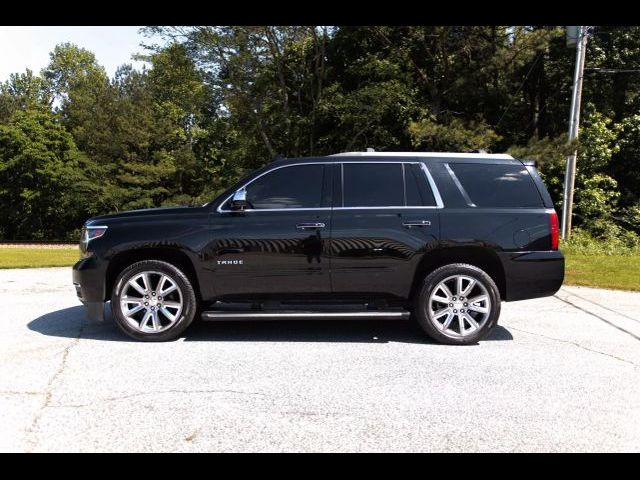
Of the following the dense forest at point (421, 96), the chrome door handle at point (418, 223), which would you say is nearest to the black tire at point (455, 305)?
the chrome door handle at point (418, 223)

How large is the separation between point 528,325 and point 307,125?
19.6 m

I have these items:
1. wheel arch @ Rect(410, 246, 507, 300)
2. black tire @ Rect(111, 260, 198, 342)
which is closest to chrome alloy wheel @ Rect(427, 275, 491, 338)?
wheel arch @ Rect(410, 246, 507, 300)

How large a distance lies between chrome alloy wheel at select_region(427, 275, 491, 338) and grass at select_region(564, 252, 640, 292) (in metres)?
5.24

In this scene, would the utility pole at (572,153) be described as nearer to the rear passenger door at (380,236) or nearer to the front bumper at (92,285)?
the rear passenger door at (380,236)

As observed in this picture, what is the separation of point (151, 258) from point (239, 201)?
1140 mm

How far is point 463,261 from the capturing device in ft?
19.6

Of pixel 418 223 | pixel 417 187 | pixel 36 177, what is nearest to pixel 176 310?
pixel 418 223

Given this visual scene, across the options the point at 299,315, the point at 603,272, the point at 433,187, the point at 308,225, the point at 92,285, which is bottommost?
the point at 603,272

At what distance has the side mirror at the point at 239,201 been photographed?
5.79 meters

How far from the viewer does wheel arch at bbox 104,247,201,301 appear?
587cm

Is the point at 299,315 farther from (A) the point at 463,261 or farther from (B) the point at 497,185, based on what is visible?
(B) the point at 497,185

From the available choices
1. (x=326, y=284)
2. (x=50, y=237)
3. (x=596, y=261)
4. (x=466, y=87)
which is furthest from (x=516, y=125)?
(x=50, y=237)

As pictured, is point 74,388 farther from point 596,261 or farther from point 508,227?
point 596,261

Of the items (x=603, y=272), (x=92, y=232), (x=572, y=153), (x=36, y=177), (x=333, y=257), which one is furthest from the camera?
(x=36, y=177)
